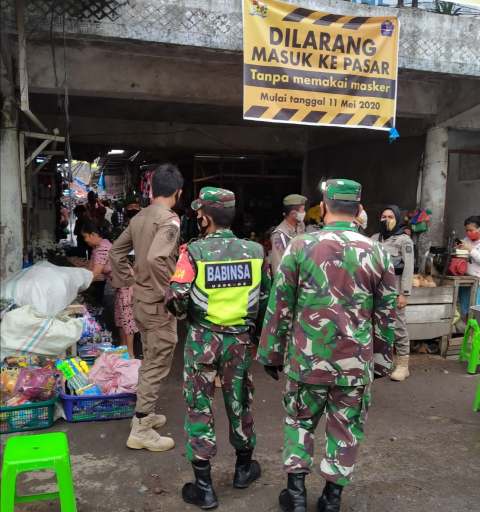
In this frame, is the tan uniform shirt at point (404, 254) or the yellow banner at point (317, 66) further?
the tan uniform shirt at point (404, 254)

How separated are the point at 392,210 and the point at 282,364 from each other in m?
3.13

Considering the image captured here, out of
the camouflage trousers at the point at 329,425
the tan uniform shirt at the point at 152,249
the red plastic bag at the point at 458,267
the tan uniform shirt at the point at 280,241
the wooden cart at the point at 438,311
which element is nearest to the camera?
the camouflage trousers at the point at 329,425

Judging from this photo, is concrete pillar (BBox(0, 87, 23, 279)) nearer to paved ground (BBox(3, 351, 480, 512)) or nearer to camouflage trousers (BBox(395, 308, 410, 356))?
paved ground (BBox(3, 351, 480, 512))

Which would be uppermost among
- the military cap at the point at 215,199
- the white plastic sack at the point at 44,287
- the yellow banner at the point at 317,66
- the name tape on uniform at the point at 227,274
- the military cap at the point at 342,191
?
the yellow banner at the point at 317,66

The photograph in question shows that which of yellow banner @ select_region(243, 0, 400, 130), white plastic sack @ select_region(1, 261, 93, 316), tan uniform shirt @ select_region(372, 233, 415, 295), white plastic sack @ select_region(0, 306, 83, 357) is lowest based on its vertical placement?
white plastic sack @ select_region(0, 306, 83, 357)

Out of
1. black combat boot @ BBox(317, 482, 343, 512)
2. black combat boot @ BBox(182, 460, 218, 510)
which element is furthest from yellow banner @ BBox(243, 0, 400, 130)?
black combat boot @ BBox(317, 482, 343, 512)

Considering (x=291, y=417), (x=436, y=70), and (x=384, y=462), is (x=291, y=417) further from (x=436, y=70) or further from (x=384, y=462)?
(x=436, y=70)

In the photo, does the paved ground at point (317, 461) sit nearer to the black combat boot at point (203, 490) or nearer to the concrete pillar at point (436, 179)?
the black combat boot at point (203, 490)

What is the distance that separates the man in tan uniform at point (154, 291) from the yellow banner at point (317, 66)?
144 cm

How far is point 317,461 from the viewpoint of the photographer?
3.62 m

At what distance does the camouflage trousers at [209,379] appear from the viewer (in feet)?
9.72

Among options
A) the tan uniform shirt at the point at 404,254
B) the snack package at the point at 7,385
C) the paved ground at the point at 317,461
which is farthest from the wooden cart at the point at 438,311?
the snack package at the point at 7,385

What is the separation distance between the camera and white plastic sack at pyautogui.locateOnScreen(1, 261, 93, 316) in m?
4.67

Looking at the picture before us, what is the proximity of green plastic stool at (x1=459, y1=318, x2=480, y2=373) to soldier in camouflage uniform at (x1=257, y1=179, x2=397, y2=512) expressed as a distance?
312cm
